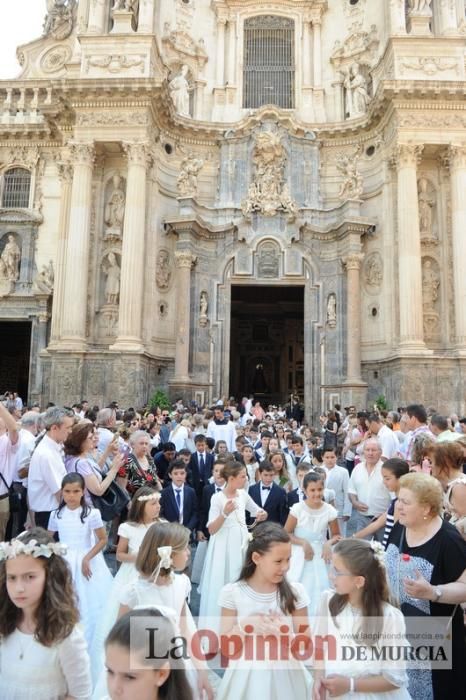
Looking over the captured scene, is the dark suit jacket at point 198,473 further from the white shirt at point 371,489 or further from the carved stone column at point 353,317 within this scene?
the carved stone column at point 353,317

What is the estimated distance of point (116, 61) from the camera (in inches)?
851

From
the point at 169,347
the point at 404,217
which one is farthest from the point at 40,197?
the point at 404,217

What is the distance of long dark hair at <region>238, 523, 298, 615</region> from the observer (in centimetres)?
328

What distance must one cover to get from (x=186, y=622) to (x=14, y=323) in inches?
970

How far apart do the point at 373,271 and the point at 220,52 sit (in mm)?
12944

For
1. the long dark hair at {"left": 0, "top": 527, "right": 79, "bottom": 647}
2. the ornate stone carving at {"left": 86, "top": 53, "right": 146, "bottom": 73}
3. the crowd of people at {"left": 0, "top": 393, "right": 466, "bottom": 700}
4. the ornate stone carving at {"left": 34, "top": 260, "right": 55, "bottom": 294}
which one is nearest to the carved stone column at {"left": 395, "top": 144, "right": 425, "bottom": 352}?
the ornate stone carving at {"left": 86, "top": 53, "right": 146, "bottom": 73}

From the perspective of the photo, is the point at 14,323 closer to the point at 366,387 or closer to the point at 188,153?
the point at 188,153

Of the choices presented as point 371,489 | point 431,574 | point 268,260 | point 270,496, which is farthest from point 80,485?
point 268,260

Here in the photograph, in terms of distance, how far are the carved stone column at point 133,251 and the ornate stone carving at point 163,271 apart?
4.87 feet

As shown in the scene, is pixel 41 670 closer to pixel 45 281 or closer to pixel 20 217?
pixel 45 281

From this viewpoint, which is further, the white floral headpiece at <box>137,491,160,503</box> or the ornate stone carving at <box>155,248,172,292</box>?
the ornate stone carving at <box>155,248,172,292</box>

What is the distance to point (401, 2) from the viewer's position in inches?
888

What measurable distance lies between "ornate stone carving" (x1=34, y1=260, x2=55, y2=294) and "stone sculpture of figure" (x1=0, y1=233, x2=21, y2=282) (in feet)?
3.92

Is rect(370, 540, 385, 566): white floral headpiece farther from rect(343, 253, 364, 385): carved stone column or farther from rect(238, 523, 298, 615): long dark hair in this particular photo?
rect(343, 253, 364, 385): carved stone column
